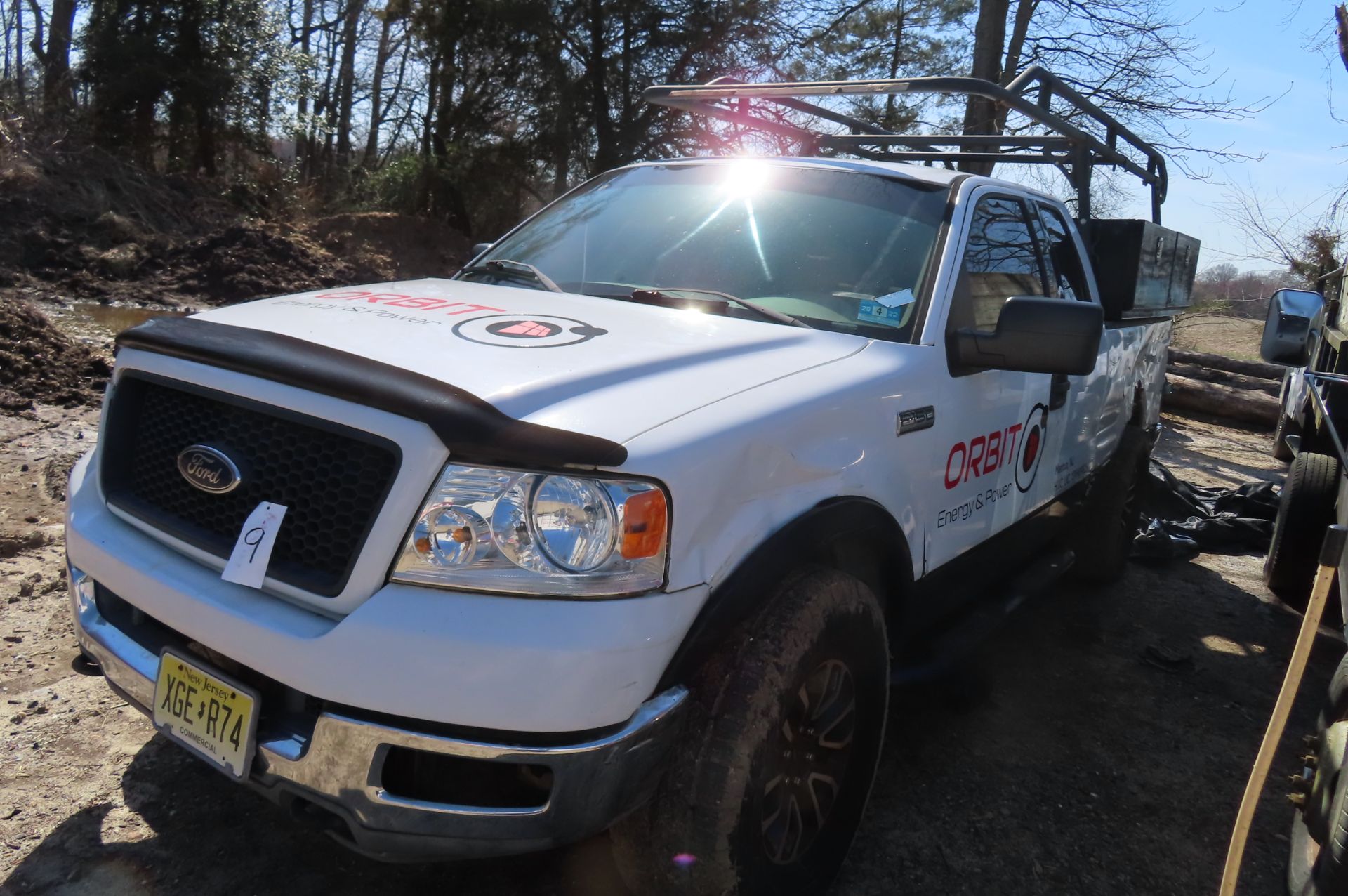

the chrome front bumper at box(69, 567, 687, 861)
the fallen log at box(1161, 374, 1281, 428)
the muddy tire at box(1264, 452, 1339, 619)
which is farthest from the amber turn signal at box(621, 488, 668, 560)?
the fallen log at box(1161, 374, 1281, 428)

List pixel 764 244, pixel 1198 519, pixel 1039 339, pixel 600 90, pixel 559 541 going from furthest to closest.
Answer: pixel 600 90 → pixel 1198 519 → pixel 764 244 → pixel 1039 339 → pixel 559 541

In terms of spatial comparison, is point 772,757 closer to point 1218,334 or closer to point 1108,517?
point 1108,517

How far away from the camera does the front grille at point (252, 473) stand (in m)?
1.87

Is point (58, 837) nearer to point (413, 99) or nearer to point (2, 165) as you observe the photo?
point (2, 165)

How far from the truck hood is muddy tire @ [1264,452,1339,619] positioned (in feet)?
11.0

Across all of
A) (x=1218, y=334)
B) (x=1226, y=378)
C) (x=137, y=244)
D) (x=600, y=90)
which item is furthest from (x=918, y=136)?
(x=1218, y=334)

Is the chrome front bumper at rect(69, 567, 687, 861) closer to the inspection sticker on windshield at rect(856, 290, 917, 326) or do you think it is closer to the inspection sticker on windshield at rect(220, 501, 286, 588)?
the inspection sticker on windshield at rect(220, 501, 286, 588)

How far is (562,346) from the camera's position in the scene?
2229 mm

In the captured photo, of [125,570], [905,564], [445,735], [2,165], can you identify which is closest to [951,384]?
[905,564]

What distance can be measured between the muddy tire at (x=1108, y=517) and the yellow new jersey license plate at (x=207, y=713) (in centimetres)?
392

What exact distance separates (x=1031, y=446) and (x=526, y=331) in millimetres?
2030

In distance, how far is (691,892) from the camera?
6.57 feet

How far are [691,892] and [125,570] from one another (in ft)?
4.64

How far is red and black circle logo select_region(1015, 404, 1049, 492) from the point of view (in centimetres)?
341
